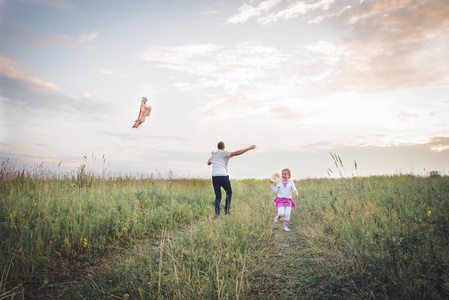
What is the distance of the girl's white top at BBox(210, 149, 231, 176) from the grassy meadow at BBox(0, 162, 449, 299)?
1.67 m

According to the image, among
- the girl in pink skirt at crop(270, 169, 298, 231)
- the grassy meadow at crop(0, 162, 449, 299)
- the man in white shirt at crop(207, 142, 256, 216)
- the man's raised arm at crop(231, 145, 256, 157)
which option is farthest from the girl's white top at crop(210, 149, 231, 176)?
the girl in pink skirt at crop(270, 169, 298, 231)

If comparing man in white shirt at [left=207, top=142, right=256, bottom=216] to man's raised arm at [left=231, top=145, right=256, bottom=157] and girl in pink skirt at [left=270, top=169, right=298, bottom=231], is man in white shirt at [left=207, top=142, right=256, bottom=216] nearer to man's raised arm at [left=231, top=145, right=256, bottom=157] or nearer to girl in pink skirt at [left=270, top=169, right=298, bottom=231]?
man's raised arm at [left=231, top=145, right=256, bottom=157]

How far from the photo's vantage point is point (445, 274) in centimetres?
362

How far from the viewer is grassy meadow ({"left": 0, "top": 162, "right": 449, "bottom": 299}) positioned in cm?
377

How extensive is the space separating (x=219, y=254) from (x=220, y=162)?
15.0ft

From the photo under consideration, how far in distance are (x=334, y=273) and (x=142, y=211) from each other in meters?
5.98

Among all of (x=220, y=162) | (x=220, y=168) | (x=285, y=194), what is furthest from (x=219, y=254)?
(x=220, y=162)

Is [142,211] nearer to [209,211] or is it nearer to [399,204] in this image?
[209,211]

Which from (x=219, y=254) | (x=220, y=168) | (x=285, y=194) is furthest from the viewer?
(x=220, y=168)

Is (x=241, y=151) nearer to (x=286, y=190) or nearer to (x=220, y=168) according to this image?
(x=220, y=168)

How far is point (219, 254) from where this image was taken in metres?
4.75

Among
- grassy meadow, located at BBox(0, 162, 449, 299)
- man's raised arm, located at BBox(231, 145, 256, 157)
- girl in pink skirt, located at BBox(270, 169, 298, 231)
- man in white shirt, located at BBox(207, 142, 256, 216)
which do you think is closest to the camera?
Result: grassy meadow, located at BBox(0, 162, 449, 299)

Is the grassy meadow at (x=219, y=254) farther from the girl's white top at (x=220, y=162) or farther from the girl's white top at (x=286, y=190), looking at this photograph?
the girl's white top at (x=220, y=162)

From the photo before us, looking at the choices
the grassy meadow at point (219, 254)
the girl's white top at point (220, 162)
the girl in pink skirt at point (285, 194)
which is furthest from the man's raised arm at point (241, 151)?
the grassy meadow at point (219, 254)
